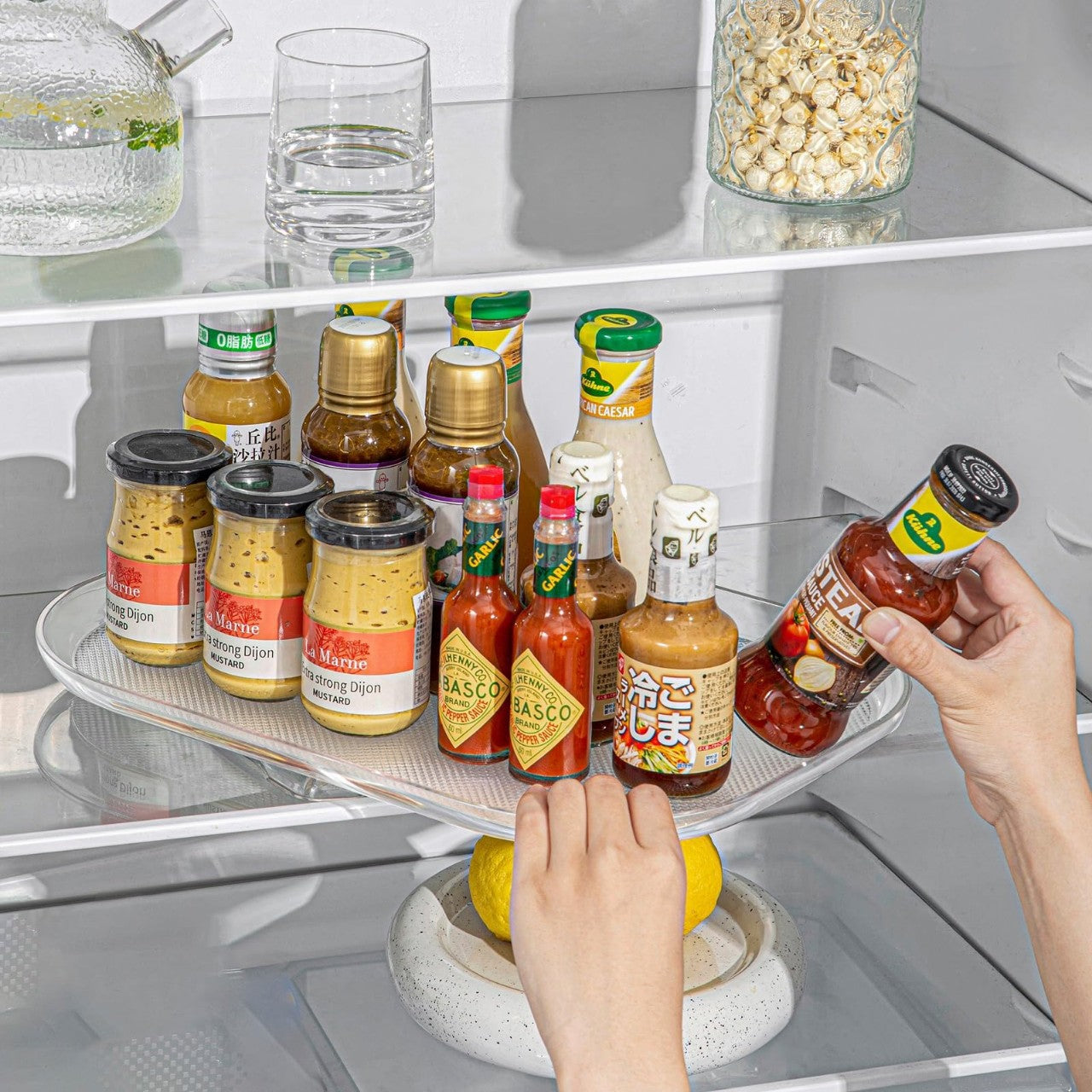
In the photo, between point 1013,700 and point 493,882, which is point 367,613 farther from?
point 1013,700

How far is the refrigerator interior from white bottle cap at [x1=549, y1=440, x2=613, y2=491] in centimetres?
15

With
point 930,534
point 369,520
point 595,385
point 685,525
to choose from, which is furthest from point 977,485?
point 369,520

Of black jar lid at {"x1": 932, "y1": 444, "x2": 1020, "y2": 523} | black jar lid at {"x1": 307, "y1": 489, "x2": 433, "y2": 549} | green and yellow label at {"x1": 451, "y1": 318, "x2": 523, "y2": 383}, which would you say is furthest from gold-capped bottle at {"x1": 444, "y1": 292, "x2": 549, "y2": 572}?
black jar lid at {"x1": 932, "y1": 444, "x2": 1020, "y2": 523}

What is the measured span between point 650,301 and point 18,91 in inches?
28.0

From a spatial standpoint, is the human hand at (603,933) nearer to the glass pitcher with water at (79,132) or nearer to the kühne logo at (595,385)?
the kühne logo at (595,385)

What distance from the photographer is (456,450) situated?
1.22 meters

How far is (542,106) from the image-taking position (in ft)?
4.75

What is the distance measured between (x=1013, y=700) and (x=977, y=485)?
22 cm

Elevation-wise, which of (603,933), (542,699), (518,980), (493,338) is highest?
(493,338)

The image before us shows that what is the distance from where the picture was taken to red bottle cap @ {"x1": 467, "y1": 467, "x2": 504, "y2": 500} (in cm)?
113

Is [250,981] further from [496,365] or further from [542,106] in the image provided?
[542,106]

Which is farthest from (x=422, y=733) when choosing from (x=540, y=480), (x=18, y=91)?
(x=18, y=91)

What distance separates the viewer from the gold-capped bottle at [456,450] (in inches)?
46.6

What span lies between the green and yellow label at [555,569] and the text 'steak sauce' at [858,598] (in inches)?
7.8
